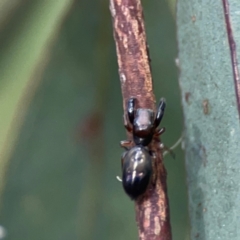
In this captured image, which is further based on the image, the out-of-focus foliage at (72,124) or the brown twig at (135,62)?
the out-of-focus foliage at (72,124)

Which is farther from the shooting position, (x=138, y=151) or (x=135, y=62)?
(x=138, y=151)

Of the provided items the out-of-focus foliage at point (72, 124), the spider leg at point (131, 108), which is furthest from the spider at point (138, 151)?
the out-of-focus foliage at point (72, 124)

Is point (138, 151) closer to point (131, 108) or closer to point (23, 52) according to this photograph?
point (131, 108)

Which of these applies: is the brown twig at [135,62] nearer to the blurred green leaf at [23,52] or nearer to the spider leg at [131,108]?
the spider leg at [131,108]

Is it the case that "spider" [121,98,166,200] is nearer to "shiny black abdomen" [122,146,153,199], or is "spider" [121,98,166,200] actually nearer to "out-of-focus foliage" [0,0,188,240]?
"shiny black abdomen" [122,146,153,199]

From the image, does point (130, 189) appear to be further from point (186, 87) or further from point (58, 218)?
point (58, 218)

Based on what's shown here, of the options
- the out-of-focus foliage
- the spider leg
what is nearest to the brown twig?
the spider leg

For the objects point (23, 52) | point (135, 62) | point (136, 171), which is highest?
point (23, 52)

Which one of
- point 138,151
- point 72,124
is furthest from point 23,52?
point 138,151

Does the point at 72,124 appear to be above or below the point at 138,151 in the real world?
above

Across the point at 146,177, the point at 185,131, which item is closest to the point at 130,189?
the point at 146,177
